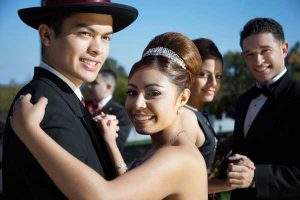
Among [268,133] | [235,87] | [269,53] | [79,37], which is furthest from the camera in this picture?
[235,87]

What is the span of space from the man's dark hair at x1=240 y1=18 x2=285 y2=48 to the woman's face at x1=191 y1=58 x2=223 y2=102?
38 centimetres

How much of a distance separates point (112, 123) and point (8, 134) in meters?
0.73

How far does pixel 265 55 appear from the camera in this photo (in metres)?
3.41

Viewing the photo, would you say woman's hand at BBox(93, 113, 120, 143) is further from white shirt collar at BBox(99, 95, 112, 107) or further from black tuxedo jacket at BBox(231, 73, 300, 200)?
white shirt collar at BBox(99, 95, 112, 107)

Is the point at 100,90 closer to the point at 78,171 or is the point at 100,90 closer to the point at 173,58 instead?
the point at 173,58

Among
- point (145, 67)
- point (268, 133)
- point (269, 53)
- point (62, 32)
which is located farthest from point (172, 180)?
point (269, 53)

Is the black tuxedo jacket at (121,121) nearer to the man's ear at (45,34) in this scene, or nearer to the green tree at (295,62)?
the man's ear at (45,34)

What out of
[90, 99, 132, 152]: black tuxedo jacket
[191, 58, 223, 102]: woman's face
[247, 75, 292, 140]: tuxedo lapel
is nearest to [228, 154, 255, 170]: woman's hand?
[247, 75, 292, 140]: tuxedo lapel

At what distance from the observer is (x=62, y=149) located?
1.66 m

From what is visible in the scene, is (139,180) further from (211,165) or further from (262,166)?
(211,165)

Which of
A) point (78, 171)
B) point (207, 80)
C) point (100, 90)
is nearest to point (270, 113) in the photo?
point (207, 80)

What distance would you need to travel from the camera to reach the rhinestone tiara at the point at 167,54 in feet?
7.50

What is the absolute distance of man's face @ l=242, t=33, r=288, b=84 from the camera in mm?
3385

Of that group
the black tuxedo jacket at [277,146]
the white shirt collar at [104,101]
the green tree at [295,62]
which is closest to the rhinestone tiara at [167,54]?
the black tuxedo jacket at [277,146]
